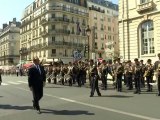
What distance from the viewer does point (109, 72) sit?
22.4m

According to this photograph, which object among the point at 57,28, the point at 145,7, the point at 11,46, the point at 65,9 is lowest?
the point at 145,7

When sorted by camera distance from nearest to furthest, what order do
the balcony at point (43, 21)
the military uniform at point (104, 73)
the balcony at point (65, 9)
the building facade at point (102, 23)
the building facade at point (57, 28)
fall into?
the military uniform at point (104, 73) < the building facade at point (57, 28) < the balcony at point (65, 9) < the balcony at point (43, 21) < the building facade at point (102, 23)

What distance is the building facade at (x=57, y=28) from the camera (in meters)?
77.5

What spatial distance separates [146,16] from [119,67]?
1406cm

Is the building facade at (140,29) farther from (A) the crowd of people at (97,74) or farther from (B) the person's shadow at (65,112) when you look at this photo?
(B) the person's shadow at (65,112)

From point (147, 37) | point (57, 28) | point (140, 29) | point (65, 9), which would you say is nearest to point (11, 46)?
point (65, 9)

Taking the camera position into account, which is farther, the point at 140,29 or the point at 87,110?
the point at 140,29

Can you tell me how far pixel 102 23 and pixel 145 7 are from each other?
5902 cm

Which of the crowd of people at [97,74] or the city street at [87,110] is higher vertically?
the crowd of people at [97,74]

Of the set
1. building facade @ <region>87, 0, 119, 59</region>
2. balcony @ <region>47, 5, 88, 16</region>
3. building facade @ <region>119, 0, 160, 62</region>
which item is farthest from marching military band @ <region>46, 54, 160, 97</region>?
building facade @ <region>87, 0, 119, 59</region>

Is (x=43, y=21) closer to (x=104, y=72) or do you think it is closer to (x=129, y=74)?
(x=104, y=72)

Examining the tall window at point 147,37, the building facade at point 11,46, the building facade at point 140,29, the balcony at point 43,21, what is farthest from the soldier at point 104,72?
the building facade at point 11,46

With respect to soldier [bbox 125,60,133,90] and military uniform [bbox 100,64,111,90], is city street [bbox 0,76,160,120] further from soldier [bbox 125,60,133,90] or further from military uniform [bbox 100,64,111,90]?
military uniform [bbox 100,64,111,90]

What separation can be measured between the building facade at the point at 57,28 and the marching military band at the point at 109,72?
46301mm
